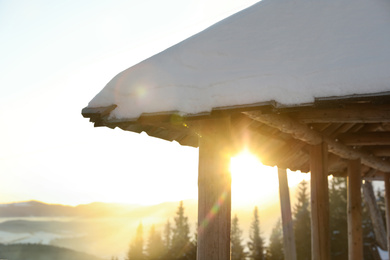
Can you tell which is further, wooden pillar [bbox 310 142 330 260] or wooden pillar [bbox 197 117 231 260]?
wooden pillar [bbox 310 142 330 260]

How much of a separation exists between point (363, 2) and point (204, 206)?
2.79 m

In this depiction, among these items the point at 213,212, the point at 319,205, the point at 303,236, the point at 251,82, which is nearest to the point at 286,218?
the point at 319,205

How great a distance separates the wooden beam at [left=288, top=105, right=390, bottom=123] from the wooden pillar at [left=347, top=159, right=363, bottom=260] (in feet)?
9.77

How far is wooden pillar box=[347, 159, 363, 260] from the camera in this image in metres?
6.53

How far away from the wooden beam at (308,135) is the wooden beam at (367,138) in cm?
12

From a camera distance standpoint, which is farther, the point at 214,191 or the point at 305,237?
the point at 305,237

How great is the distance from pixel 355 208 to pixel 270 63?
455cm

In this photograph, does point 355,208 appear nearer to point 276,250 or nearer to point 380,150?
point 380,150

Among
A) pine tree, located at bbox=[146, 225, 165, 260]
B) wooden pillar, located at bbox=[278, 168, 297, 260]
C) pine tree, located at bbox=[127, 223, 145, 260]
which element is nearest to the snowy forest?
wooden pillar, located at bbox=[278, 168, 297, 260]

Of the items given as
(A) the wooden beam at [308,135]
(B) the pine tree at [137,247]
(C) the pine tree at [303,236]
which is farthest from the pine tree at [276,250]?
(A) the wooden beam at [308,135]

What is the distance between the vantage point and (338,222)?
2511 cm

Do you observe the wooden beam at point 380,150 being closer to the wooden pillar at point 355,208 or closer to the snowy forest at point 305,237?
the wooden pillar at point 355,208

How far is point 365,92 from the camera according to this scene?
268cm

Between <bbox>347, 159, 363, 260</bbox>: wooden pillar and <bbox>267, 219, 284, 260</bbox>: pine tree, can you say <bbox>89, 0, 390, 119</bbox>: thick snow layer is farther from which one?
<bbox>267, 219, 284, 260</bbox>: pine tree
